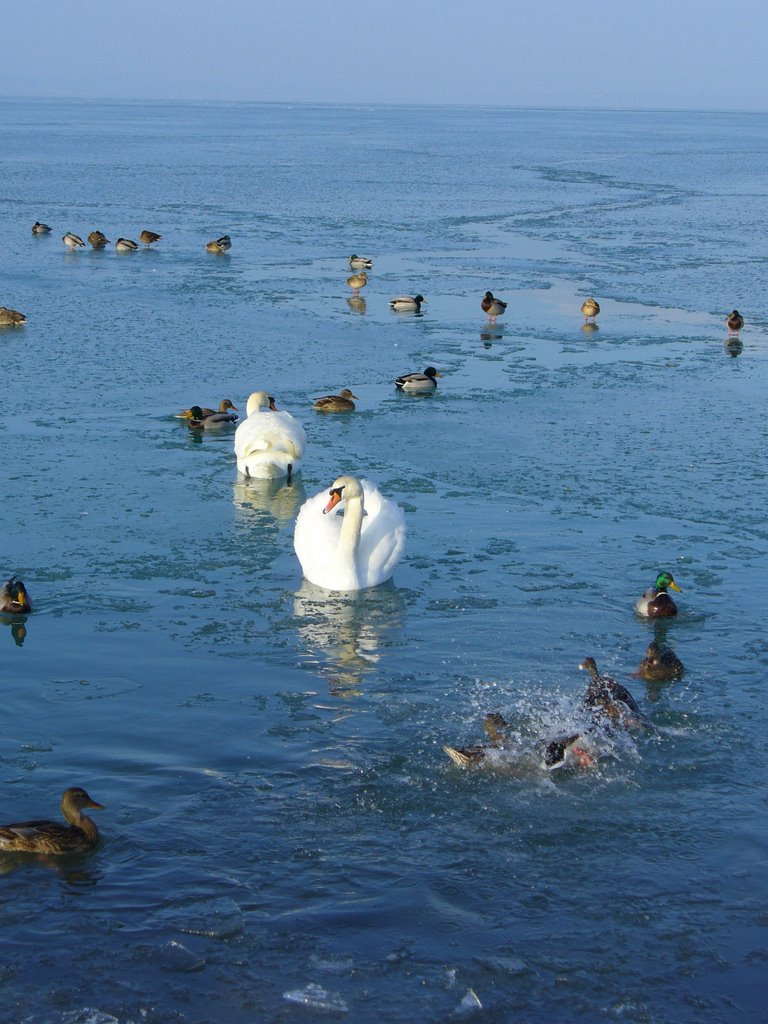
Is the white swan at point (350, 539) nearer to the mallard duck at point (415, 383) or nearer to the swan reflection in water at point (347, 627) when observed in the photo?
the swan reflection in water at point (347, 627)

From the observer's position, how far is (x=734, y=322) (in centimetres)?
1970

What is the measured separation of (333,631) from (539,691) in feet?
5.54

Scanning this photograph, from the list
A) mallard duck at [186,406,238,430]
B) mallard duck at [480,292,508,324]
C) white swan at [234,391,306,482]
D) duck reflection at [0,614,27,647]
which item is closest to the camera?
duck reflection at [0,614,27,647]

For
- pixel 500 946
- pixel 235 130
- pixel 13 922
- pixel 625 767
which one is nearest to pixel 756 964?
pixel 500 946

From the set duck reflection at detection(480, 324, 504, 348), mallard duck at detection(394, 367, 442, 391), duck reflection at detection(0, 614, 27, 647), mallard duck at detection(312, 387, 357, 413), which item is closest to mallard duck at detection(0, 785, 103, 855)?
duck reflection at detection(0, 614, 27, 647)

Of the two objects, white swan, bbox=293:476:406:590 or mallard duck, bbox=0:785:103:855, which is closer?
mallard duck, bbox=0:785:103:855

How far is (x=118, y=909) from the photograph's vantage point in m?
6.47

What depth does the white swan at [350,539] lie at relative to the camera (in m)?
10.6

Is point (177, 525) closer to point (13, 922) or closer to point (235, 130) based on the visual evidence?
point (13, 922)

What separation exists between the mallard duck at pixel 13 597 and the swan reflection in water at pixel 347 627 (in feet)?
6.21

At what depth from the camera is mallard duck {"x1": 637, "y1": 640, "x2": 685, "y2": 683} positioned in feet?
29.1

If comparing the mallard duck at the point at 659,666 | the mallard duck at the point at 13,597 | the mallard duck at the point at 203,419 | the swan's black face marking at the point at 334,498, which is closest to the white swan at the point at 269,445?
the mallard duck at the point at 203,419

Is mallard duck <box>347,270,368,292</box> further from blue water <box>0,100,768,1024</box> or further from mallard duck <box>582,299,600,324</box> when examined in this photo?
mallard duck <box>582,299,600,324</box>

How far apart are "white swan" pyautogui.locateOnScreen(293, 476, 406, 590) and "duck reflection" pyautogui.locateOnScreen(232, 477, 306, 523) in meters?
1.31
